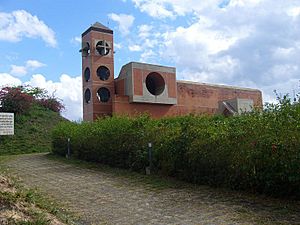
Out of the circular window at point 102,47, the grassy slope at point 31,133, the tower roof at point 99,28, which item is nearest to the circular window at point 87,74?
the circular window at point 102,47

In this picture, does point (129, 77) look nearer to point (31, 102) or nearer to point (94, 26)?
point (94, 26)

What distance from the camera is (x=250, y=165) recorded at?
Answer: 23.2 ft

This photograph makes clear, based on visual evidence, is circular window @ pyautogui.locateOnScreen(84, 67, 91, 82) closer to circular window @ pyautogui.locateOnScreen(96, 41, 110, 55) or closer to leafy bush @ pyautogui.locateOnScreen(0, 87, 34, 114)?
circular window @ pyautogui.locateOnScreen(96, 41, 110, 55)

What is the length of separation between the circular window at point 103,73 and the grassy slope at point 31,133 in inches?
190

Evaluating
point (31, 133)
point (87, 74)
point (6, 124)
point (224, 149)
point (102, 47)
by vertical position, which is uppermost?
point (102, 47)

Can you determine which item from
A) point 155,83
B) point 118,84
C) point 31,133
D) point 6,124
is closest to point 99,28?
point 118,84

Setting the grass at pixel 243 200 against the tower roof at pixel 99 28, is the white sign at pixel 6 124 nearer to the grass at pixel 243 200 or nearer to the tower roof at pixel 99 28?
the grass at pixel 243 200

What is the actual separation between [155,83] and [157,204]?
2686cm

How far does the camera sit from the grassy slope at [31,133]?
2182 cm

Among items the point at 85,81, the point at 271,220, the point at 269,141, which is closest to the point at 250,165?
the point at 269,141

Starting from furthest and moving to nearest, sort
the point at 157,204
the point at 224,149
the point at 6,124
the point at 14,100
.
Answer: the point at 14,100 < the point at 6,124 < the point at 224,149 < the point at 157,204

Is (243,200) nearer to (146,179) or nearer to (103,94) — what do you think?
(146,179)

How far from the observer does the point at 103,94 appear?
30516mm

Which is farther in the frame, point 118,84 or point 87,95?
point 118,84
